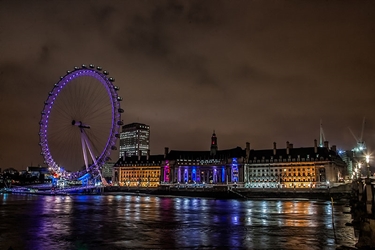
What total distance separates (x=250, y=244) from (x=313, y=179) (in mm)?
125059

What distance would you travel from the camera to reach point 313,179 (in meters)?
144

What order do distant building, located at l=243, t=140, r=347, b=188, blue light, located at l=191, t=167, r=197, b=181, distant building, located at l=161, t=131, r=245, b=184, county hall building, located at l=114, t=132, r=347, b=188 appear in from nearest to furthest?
distant building, located at l=243, t=140, r=347, b=188
county hall building, located at l=114, t=132, r=347, b=188
distant building, located at l=161, t=131, r=245, b=184
blue light, located at l=191, t=167, r=197, b=181

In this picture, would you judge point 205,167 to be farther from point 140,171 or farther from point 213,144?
point 140,171

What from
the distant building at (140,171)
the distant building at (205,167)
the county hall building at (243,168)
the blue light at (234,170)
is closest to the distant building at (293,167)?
the county hall building at (243,168)

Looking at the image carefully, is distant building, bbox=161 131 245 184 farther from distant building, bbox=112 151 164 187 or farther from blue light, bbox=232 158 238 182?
distant building, bbox=112 151 164 187

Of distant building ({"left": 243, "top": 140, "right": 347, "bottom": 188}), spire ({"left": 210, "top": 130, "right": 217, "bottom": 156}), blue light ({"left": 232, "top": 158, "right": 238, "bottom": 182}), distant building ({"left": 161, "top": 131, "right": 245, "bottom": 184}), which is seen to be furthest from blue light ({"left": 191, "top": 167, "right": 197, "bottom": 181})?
distant building ({"left": 243, "top": 140, "right": 347, "bottom": 188})

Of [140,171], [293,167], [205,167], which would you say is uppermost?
[205,167]

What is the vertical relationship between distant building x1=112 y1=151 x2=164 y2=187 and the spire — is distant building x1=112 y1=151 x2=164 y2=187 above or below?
below

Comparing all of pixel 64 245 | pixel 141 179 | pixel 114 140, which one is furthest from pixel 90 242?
pixel 141 179

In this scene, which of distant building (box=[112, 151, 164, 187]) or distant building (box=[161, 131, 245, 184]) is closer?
distant building (box=[161, 131, 245, 184])

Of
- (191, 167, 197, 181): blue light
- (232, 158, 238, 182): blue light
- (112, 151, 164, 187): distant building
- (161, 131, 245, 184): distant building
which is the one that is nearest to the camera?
(232, 158, 238, 182): blue light

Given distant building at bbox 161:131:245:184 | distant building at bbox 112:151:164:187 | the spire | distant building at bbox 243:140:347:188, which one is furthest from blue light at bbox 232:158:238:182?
distant building at bbox 112:151:164:187

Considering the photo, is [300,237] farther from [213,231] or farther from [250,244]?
[213,231]

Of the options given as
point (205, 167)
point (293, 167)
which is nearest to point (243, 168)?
point (205, 167)
